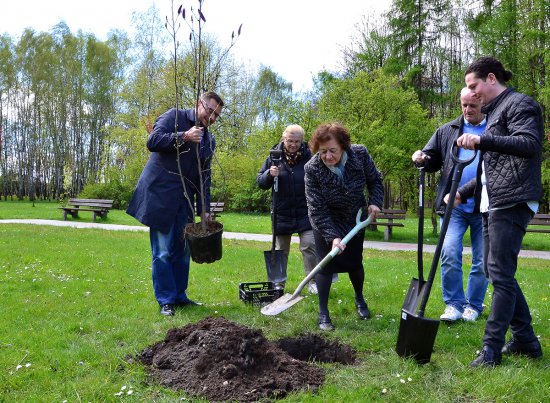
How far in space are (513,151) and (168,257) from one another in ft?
10.4

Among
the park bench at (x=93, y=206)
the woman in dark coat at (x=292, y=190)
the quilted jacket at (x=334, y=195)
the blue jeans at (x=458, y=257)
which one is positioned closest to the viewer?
the quilted jacket at (x=334, y=195)

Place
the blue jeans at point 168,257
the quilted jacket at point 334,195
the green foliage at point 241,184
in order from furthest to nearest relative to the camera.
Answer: the green foliage at point 241,184
the blue jeans at point 168,257
the quilted jacket at point 334,195

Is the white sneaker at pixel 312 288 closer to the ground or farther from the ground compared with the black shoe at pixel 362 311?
closer to the ground

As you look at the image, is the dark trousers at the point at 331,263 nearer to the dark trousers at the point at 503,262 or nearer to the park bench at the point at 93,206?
the dark trousers at the point at 503,262

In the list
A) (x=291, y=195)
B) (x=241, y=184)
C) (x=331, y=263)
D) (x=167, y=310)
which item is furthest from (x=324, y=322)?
(x=241, y=184)

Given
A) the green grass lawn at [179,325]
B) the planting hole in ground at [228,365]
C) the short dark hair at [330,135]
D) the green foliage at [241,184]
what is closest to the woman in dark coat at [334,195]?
the short dark hair at [330,135]

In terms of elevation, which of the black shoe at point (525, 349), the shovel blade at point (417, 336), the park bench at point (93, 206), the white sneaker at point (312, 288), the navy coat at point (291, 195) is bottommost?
the white sneaker at point (312, 288)

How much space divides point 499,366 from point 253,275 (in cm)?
423

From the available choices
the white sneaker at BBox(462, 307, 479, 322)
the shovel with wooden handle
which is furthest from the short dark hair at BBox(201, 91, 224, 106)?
the white sneaker at BBox(462, 307, 479, 322)

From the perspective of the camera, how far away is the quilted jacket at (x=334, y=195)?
4.28m

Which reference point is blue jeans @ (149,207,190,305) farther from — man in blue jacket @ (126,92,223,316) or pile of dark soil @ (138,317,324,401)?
pile of dark soil @ (138,317,324,401)

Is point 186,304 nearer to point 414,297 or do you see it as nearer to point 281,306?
point 281,306

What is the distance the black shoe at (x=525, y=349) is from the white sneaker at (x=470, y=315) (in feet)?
3.16

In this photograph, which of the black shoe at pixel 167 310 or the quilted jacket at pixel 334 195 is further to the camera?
the black shoe at pixel 167 310
